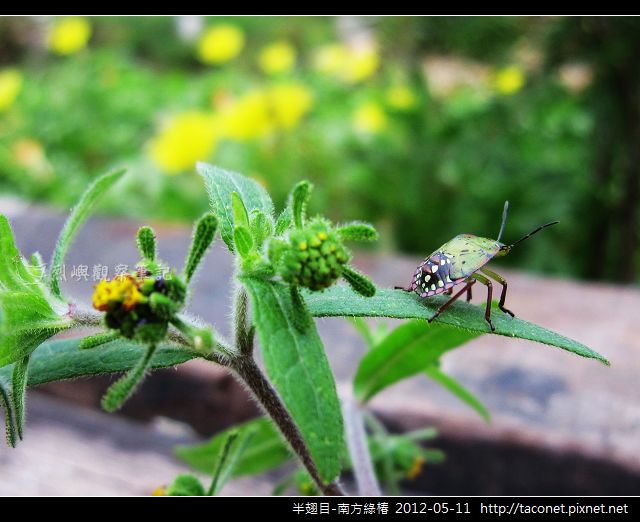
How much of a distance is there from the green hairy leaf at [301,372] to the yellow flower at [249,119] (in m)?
2.39

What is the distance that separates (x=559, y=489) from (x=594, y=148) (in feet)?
6.08

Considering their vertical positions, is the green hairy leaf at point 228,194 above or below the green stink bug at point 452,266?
above

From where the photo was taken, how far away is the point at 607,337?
1.62 meters

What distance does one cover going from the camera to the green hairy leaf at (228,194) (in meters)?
0.81

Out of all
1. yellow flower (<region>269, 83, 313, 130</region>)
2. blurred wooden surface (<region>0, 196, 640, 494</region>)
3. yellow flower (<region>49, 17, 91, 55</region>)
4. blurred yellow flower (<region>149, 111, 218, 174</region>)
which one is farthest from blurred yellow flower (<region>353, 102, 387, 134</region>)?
yellow flower (<region>49, 17, 91, 55</region>)

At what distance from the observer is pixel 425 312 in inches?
30.2

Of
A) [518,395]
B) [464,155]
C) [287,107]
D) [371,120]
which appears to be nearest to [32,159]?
[287,107]

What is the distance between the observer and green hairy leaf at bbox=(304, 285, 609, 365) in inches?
28.9

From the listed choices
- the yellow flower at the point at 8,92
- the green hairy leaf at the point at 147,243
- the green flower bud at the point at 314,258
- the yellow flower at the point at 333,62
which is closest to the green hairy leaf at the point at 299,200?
the green flower bud at the point at 314,258

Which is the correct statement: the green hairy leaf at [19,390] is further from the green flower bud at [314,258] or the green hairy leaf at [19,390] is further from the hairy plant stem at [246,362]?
the green flower bud at [314,258]

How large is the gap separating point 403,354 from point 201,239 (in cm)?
44

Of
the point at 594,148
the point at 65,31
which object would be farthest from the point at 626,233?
the point at 65,31

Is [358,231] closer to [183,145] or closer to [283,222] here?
[283,222]

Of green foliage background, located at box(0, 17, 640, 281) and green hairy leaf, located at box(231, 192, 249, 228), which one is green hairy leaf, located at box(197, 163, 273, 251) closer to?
green hairy leaf, located at box(231, 192, 249, 228)
